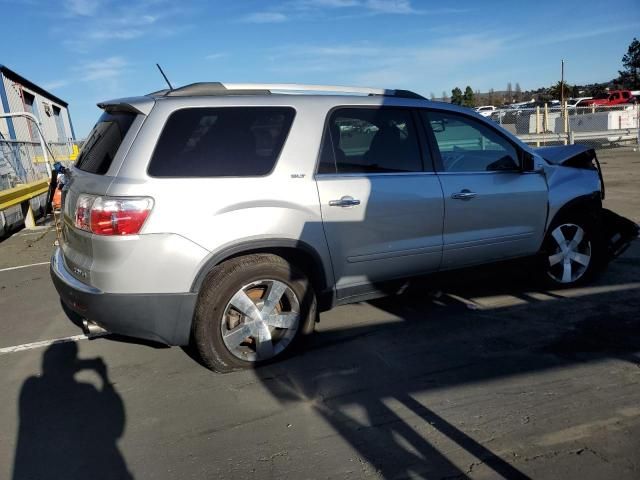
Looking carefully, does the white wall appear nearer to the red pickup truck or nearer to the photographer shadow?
the photographer shadow

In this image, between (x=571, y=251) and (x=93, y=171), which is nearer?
(x=93, y=171)

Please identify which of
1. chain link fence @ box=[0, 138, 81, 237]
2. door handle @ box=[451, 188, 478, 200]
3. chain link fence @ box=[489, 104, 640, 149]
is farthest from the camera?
chain link fence @ box=[489, 104, 640, 149]

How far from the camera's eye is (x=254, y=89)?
12.1 ft

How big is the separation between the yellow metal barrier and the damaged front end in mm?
8667

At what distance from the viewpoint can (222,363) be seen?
3.50 m

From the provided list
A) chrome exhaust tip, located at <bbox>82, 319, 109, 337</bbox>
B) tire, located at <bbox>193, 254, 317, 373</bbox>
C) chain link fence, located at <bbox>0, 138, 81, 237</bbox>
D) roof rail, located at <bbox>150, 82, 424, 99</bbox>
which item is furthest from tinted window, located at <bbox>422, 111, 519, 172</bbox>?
chain link fence, located at <bbox>0, 138, 81, 237</bbox>

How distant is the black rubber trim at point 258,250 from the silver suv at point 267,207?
0.01 metres

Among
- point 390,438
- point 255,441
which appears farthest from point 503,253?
point 255,441

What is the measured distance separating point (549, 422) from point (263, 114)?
2590mm

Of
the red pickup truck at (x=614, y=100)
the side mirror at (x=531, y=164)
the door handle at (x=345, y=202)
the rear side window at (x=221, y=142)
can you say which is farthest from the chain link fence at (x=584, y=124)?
the rear side window at (x=221, y=142)

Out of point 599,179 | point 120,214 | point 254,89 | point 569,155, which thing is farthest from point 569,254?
point 120,214

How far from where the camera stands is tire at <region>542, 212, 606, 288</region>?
4855 millimetres

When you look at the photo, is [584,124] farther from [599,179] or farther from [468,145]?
[468,145]

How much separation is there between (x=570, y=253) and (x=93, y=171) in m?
4.22
